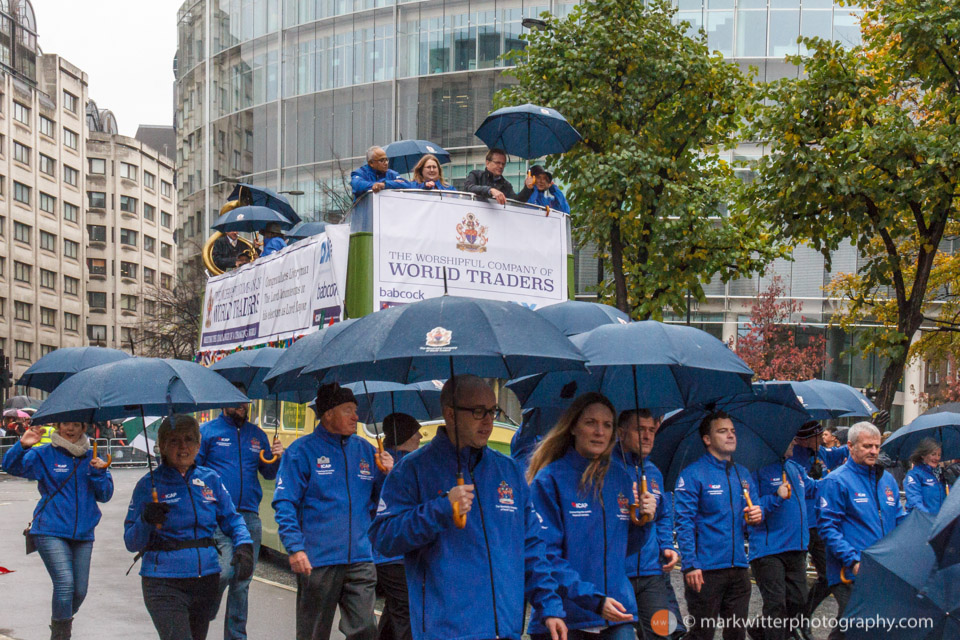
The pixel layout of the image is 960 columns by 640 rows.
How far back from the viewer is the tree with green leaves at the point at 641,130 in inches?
825

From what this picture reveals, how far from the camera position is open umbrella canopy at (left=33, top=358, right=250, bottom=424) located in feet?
23.8

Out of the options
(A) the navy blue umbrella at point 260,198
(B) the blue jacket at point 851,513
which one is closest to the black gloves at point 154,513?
(B) the blue jacket at point 851,513

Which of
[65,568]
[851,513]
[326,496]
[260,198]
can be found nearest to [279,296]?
[260,198]

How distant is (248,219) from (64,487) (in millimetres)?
8488

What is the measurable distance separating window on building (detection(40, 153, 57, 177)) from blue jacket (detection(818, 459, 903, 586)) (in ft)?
309

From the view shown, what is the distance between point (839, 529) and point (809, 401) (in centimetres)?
300

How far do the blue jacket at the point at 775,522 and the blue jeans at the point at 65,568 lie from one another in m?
4.53

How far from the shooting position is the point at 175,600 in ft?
22.5

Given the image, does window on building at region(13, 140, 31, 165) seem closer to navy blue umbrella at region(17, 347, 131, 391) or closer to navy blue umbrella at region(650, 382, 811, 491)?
navy blue umbrella at region(17, 347, 131, 391)

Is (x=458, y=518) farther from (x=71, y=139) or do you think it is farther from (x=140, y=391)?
(x=71, y=139)

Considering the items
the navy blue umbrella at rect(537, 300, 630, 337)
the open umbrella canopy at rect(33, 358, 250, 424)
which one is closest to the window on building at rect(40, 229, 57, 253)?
the navy blue umbrella at rect(537, 300, 630, 337)

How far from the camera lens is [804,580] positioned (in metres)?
8.65

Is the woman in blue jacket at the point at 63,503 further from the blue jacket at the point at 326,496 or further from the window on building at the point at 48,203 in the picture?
the window on building at the point at 48,203

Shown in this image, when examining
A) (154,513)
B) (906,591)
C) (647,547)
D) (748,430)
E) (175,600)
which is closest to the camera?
(906,591)
